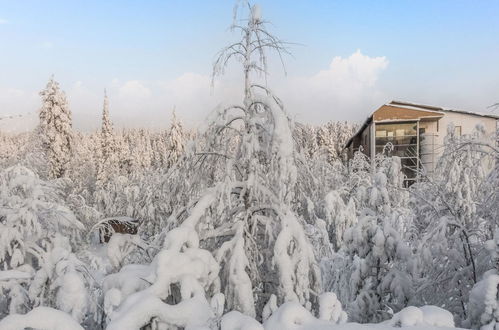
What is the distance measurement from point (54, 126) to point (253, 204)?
31728mm

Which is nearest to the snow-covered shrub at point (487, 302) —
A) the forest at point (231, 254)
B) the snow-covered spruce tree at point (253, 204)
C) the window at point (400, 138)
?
the forest at point (231, 254)

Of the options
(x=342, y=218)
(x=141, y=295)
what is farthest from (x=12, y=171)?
(x=342, y=218)

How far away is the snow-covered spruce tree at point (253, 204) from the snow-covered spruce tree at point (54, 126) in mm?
30504

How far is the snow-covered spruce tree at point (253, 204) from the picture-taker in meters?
5.08

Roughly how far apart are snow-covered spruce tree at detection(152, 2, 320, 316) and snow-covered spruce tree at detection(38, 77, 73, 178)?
100 ft

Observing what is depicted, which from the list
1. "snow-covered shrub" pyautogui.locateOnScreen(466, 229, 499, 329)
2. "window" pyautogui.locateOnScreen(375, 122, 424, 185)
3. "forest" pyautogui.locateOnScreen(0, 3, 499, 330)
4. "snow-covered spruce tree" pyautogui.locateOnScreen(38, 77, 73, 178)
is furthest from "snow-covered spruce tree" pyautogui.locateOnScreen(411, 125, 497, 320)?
A: "snow-covered spruce tree" pyautogui.locateOnScreen(38, 77, 73, 178)

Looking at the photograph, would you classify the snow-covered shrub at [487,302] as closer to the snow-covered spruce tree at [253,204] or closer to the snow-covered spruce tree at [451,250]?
the snow-covered spruce tree at [451,250]

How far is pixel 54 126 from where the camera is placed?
106 feet

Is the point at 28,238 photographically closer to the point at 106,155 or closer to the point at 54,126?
the point at 54,126

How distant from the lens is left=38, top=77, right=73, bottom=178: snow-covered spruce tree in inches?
1258

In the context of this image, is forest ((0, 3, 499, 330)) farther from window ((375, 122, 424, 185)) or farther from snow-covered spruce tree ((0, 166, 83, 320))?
window ((375, 122, 424, 185))

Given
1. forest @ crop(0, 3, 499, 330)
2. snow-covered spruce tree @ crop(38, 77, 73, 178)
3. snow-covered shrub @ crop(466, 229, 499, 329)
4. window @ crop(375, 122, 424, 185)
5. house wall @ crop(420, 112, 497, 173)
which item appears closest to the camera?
forest @ crop(0, 3, 499, 330)

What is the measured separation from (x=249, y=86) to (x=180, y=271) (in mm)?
2925

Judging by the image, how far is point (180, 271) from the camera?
447 cm
